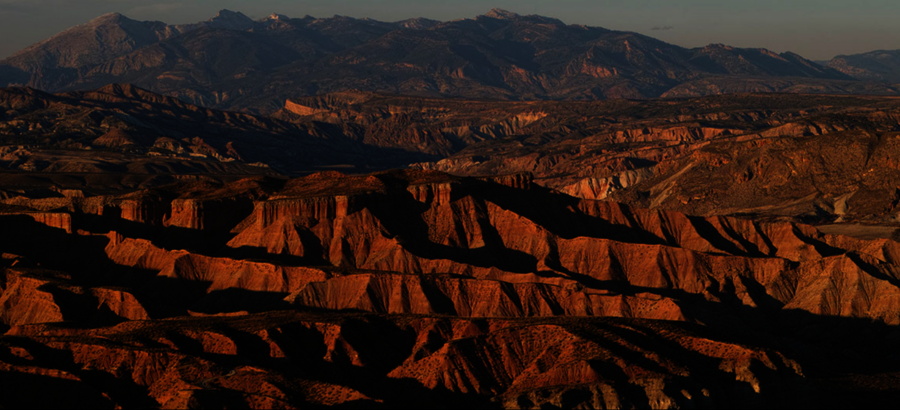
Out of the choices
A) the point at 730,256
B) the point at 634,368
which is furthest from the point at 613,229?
the point at 634,368

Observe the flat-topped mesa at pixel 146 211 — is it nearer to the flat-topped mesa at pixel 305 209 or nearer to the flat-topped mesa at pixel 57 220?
the flat-topped mesa at pixel 57 220

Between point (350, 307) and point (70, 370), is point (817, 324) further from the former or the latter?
point (70, 370)

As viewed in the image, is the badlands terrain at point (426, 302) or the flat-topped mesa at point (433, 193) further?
the flat-topped mesa at point (433, 193)

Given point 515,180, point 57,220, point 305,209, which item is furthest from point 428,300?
point 57,220

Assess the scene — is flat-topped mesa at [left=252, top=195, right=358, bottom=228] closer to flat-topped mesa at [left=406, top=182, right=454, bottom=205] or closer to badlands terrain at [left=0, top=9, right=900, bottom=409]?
badlands terrain at [left=0, top=9, right=900, bottom=409]

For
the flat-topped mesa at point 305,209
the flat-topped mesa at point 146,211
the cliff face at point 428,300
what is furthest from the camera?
the flat-topped mesa at point 146,211

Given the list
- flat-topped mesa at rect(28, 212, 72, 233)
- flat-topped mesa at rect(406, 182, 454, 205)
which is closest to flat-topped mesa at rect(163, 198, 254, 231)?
flat-topped mesa at rect(28, 212, 72, 233)

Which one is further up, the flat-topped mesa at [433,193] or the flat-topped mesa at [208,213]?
the flat-topped mesa at [433,193]

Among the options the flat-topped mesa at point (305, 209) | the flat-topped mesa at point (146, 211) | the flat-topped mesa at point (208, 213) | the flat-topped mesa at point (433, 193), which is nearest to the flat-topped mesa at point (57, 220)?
the flat-topped mesa at point (146, 211)

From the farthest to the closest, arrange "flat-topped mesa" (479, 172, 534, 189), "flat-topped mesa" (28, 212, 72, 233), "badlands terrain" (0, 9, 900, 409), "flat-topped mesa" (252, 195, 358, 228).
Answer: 1. "flat-topped mesa" (479, 172, 534, 189)
2. "flat-topped mesa" (28, 212, 72, 233)
3. "flat-topped mesa" (252, 195, 358, 228)
4. "badlands terrain" (0, 9, 900, 409)
